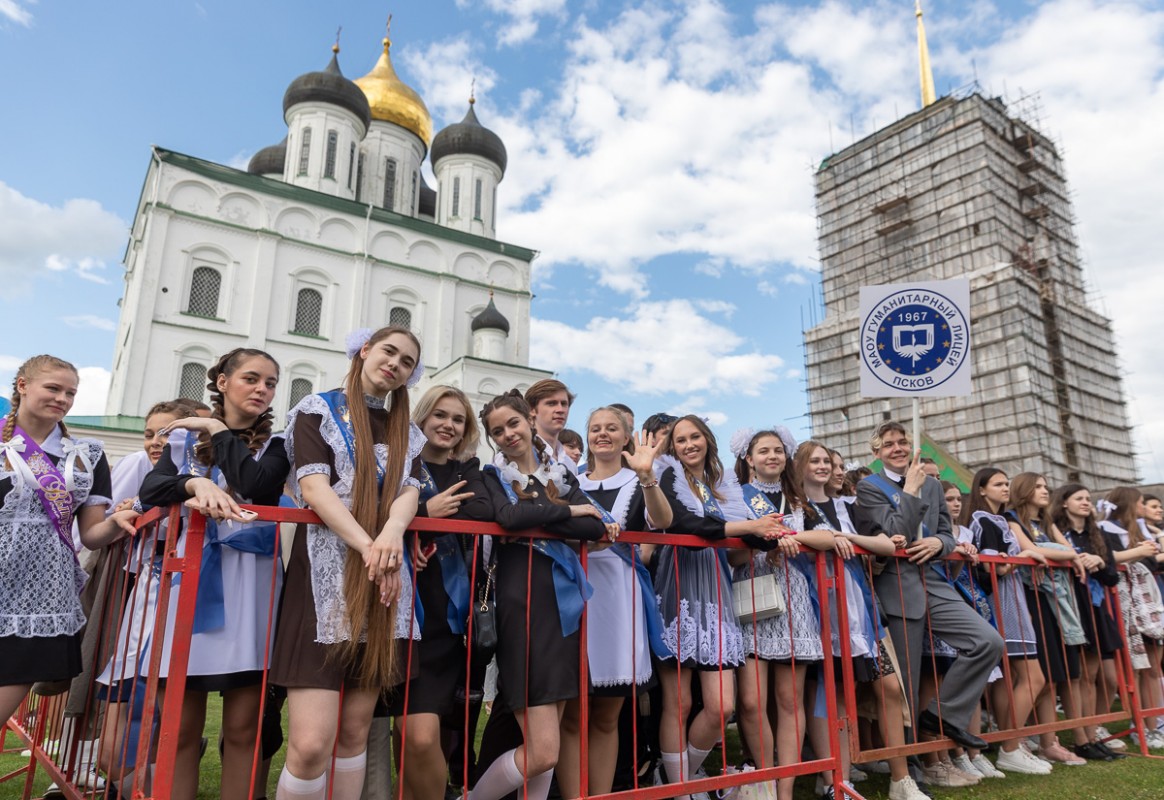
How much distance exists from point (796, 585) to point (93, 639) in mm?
3655

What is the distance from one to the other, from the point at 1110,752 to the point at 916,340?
3.34 m

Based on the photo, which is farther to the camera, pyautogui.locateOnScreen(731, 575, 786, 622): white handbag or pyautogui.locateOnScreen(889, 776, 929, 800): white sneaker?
pyautogui.locateOnScreen(889, 776, 929, 800): white sneaker

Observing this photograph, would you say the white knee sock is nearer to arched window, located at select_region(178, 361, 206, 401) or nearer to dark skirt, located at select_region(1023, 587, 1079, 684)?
dark skirt, located at select_region(1023, 587, 1079, 684)

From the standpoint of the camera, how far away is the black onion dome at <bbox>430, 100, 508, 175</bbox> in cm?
3469

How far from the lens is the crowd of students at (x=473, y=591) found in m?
2.71

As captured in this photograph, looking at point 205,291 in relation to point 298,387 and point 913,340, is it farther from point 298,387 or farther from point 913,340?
point 913,340

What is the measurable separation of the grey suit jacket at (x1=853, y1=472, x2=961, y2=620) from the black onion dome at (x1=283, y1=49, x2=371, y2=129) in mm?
31106

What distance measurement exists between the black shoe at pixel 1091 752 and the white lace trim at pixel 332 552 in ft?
16.2

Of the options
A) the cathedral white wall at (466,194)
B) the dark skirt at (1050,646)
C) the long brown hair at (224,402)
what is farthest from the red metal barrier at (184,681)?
the cathedral white wall at (466,194)

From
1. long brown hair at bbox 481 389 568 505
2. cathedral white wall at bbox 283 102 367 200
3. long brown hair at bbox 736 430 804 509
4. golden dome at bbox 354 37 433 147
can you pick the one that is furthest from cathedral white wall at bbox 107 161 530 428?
long brown hair at bbox 736 430 804 509

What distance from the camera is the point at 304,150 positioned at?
30391mm

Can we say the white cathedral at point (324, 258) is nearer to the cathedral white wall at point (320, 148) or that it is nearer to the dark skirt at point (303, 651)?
the cathedral white wall at point (320, 148)

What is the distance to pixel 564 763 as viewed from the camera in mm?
3268

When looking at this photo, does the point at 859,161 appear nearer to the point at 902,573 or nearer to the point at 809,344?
the point at 809,344
